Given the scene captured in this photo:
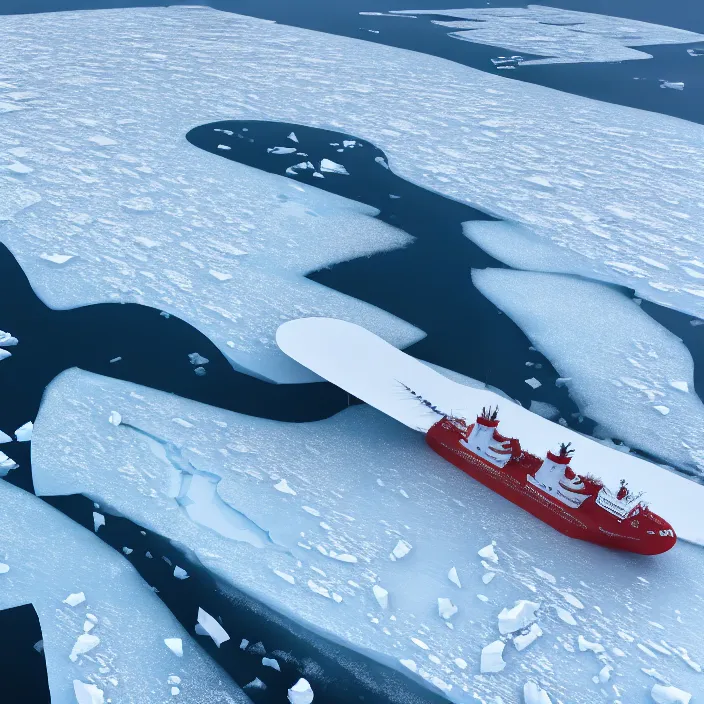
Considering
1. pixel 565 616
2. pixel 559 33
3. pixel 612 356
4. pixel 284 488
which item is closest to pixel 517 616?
pixel 565 616

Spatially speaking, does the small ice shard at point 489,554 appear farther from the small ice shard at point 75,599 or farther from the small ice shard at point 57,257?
the small ice shard at point 57,257

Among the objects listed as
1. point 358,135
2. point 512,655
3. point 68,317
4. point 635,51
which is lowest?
point 512,655

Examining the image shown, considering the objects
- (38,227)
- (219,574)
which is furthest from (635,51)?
(219,574)

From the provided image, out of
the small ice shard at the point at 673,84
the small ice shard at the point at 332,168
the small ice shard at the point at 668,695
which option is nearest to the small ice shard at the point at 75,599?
the small ice shard at the point at 668,695

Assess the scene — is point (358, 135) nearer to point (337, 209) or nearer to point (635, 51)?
point (337, 209)

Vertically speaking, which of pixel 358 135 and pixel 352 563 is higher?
pixel 358 135

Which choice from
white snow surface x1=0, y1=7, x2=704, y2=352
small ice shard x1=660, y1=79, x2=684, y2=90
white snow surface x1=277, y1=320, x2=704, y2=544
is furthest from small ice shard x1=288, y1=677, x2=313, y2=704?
small ice shard x1=660, y1=79, x2=684, y2=90

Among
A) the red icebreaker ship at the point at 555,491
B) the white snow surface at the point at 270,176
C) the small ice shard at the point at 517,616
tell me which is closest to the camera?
the small ice shard at the point at 517,616
